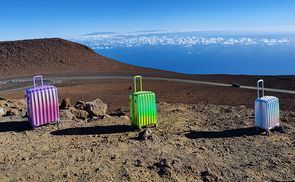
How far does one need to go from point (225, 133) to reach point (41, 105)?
6.46 m

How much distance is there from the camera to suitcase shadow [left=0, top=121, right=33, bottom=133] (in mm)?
14766

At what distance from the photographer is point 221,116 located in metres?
16.9

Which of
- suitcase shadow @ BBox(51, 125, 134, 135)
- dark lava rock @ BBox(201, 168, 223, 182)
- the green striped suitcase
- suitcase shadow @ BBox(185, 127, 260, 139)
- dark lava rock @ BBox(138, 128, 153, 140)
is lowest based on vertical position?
dark lava rock @ BBox(201, 168, 223, 182)

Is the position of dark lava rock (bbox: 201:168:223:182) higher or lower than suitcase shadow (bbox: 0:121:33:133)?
lower

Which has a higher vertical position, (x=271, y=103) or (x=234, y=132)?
(x=271, y=103)

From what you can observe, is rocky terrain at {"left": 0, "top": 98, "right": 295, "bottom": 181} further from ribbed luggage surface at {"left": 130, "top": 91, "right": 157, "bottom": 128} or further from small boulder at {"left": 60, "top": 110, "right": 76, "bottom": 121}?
ribbed luggage surface at {"left": 130, "top": 91, "right": 157, "bottom": 128}

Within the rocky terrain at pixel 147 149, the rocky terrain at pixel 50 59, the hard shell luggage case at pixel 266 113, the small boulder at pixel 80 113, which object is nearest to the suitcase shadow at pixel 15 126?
the rocky terrain at pixel 147 149

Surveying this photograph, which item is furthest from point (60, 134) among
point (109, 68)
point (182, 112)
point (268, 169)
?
point (109, 68)

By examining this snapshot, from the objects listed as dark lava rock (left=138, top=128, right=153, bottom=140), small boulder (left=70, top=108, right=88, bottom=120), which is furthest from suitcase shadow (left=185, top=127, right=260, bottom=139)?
small boulder (left=70, top=108, right=88, bottom=120)

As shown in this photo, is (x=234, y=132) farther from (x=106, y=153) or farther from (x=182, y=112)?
(x=106, y=153)

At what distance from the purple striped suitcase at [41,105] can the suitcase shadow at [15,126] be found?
0.36m

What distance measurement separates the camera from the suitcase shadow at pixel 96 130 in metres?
14.2

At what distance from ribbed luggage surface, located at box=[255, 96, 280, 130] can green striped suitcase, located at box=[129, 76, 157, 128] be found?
355cm

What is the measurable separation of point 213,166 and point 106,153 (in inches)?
115
